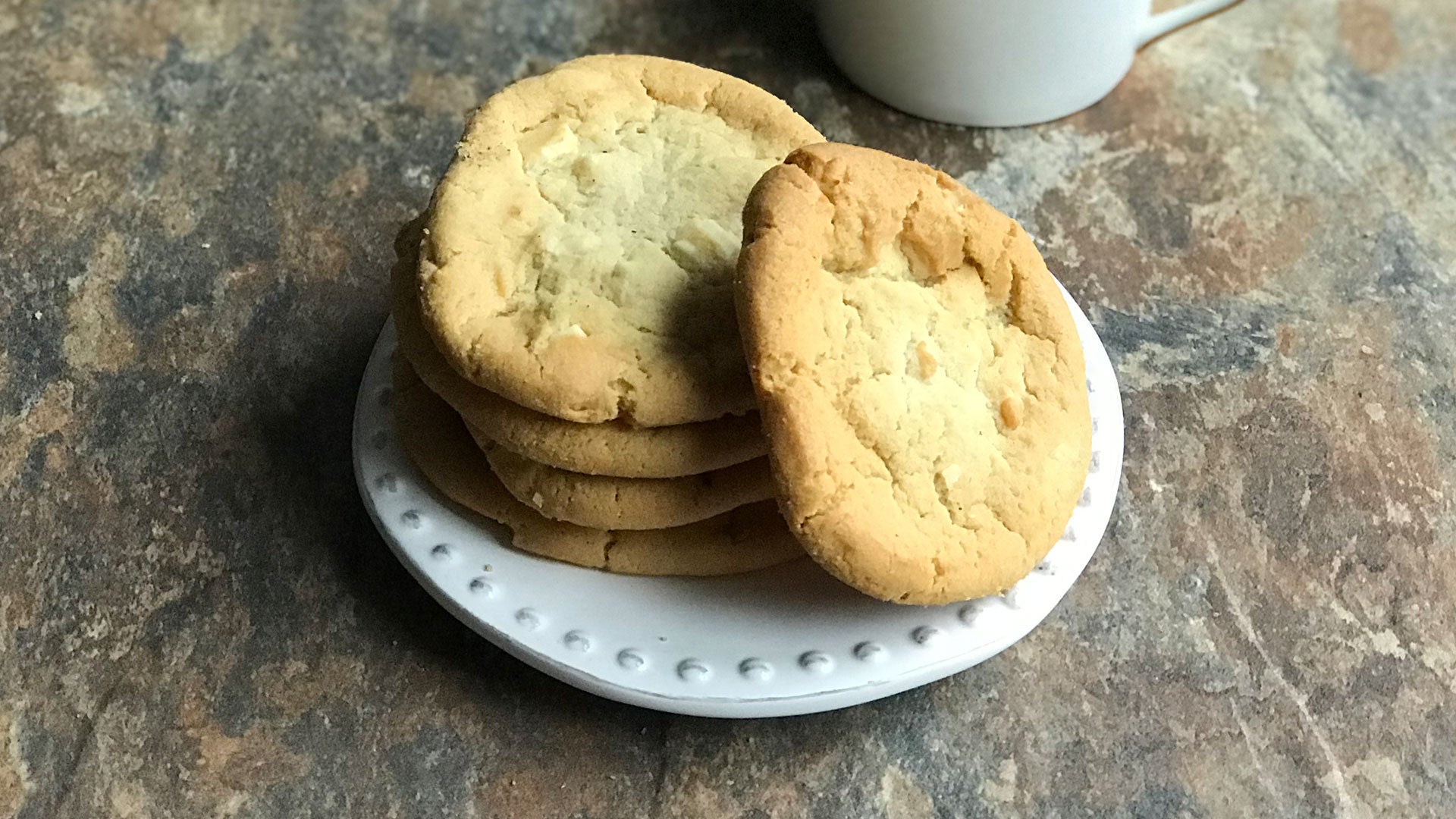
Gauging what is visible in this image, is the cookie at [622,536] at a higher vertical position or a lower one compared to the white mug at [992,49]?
lower

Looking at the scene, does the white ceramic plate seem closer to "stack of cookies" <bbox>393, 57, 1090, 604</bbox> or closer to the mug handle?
"stack of cookies" <bbox>393, 57, 1090, 604</bbox>

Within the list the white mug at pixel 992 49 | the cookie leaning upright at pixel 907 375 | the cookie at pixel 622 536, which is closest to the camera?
the cookie leaning upright at pixel 907 375

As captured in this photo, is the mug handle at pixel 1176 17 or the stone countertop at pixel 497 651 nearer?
the stone countertop at pixel 497 651

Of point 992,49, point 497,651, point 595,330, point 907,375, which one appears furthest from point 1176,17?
point 497,651

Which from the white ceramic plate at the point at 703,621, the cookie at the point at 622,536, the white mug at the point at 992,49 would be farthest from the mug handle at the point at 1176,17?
the cookie at the point at 622,536

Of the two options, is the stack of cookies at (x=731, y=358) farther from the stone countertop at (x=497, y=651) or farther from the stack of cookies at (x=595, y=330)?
the stone countertop at (x=497, y=651)

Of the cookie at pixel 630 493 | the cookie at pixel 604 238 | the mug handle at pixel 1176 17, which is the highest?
the cookie at pixel 604 238

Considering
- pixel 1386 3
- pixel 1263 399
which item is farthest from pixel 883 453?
pixel 1386 3
